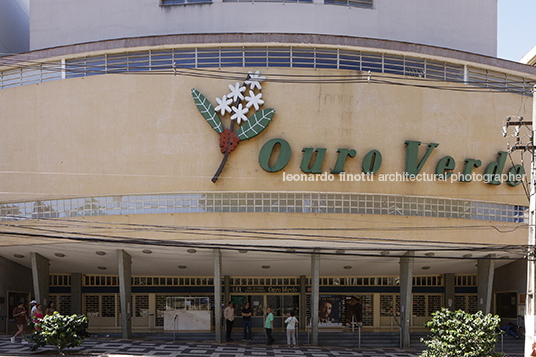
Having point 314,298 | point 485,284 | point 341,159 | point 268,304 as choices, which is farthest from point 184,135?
point 485,284

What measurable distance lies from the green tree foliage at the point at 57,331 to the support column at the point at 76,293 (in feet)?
40.6

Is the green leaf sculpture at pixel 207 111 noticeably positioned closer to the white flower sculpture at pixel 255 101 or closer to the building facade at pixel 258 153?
the building facade at pixel 258 153

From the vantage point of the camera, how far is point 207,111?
2416cm

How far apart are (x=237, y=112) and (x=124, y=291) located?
9728 mm

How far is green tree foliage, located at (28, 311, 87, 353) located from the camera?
18422 millimetres

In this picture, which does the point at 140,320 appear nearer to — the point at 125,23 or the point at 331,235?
the point at 331,235

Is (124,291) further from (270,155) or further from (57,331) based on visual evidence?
(270,155)

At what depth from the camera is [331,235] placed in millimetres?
24109

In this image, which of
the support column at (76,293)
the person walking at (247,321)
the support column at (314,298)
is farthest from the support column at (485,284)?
the support column at (76,293)

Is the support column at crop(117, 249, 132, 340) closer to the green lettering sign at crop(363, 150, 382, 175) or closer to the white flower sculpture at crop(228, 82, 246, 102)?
the white flower sculpture at crop(228, 82, 246, 102)

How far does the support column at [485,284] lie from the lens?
1080 inches

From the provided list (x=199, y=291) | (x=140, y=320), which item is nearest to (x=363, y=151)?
(x=199, y=291)

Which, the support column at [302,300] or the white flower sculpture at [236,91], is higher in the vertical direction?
the white flower sculpture at [236,91]

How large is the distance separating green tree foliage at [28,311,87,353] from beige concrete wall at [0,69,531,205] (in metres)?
7.05
